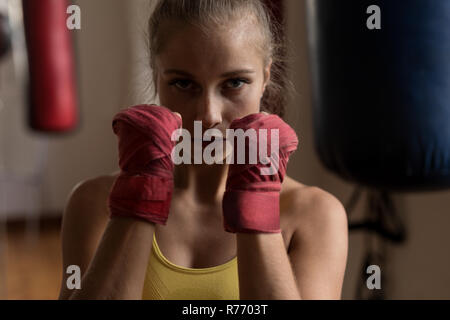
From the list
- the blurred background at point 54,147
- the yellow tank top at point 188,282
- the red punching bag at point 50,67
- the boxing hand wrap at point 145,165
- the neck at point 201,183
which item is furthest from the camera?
the blurred background at point 54,147

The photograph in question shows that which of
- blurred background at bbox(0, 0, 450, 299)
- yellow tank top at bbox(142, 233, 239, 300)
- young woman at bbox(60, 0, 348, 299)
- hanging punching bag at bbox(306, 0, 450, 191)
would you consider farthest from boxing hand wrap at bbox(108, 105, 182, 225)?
blurred background at bbox(0, 0, 450, 299)

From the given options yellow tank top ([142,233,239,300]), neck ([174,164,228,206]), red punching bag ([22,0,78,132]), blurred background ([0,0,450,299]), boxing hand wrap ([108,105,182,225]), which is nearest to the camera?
boxing hand wrap ([108,105,182,225])

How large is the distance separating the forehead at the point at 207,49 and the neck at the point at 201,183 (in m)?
0.18

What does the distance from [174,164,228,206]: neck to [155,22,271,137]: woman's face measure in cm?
14

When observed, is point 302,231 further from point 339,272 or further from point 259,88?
point 259,88

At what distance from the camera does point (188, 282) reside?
80 centimetres

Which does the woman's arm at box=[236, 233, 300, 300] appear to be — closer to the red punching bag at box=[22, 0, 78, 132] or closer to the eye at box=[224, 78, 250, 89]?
the eye at box=[224, 78, 250, 89]

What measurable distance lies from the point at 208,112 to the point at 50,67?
1.77 m

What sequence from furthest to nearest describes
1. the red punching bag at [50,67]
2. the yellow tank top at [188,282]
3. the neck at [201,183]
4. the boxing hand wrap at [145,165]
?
the red punching bag at [50,67]
the neck at [201,183]
the yellow tank top at [188,282]
the boxing hand wrap at [145,165]

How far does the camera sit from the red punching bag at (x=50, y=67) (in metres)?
2.25

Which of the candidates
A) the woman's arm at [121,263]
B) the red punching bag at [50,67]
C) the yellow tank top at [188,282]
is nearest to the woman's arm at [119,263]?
the woman's arm at [121,263]

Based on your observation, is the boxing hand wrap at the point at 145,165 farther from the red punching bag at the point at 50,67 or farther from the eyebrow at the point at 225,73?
the red punching bag at the point at 50,67

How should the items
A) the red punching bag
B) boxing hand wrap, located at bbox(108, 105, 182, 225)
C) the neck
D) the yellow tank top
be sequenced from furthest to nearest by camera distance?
the red punching bag, the neck, the yellow tank top, boxing hand wrap, located at bbox(108, 105, 182, 225)

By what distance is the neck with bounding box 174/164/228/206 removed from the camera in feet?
2.97
